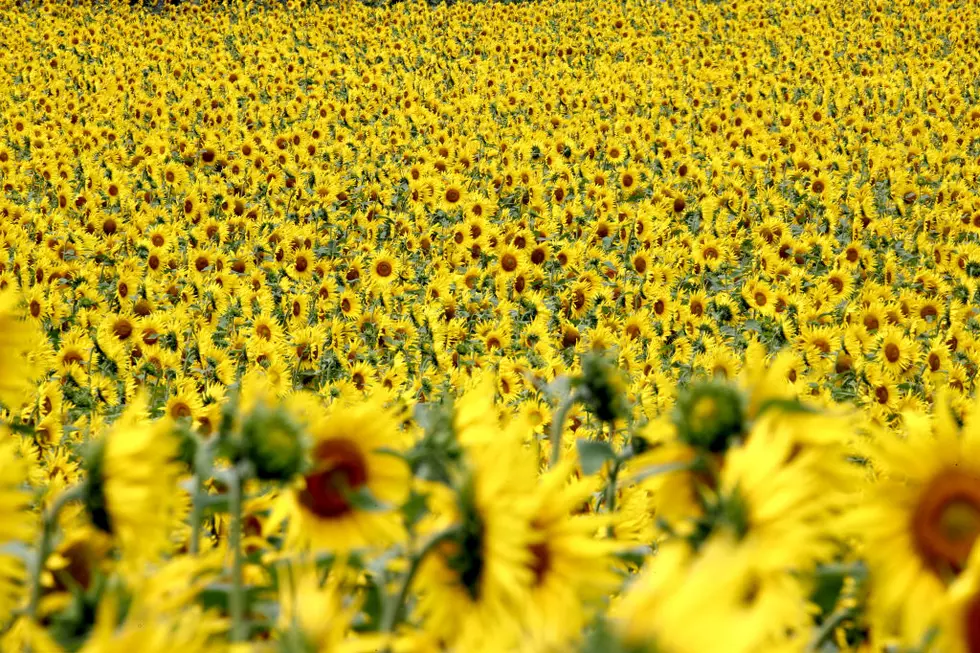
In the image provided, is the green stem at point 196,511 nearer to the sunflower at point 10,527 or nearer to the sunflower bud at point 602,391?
the sunflower at point 10,527

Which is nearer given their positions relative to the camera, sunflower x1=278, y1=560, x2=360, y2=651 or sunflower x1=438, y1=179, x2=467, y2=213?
sunflower x1=278, y1=560, x2=360, y2=651

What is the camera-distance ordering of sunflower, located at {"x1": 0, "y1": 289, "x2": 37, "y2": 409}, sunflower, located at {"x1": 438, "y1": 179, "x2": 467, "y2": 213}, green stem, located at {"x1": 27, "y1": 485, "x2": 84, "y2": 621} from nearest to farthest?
green stem, located at {"x1": 27, "y1": 485, "x2": 84, "y2": 621}, sunflower, located at {"x1": 0, "y1": 289, "x2": 37, "y2": 409}, sunflower, located at {"x1": 438, "y1": 179, "x2": 467, "y2": 213}

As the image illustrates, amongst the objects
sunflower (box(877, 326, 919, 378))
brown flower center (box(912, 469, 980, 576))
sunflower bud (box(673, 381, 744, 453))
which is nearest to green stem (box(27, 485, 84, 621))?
sunflower bud (box(673, 381, 744, 453))

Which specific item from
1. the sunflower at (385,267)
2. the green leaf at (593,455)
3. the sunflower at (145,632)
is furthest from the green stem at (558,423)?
the sunflower at (385,267)

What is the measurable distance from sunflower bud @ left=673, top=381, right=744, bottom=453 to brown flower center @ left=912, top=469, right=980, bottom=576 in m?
0.27

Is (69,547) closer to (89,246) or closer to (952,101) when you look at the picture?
(89,246)

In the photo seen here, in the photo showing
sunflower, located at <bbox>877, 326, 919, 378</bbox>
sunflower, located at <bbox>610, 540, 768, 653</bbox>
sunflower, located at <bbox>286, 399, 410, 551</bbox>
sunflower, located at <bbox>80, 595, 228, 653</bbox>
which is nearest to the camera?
sunflower, located at <bbox>610, 540, 768, 653</bbox>

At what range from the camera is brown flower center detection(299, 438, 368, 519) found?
1.62 meters

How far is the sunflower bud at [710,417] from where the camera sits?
1375 millimetres

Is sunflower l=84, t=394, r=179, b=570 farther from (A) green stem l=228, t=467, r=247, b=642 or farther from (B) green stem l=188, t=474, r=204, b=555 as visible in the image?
(A) green stem l=228, t=467, r=247, b=642

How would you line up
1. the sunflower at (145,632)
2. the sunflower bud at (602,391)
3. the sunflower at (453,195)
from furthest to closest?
1. the sunflower at (453,195)
2. the sunflower bud at (602,391)
3. the sunflower at (145,632)

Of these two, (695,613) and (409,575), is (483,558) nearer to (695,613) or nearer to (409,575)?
(409,575)

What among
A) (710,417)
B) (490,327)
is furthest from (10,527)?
(490,327)

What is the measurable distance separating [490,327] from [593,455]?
20.0ft
